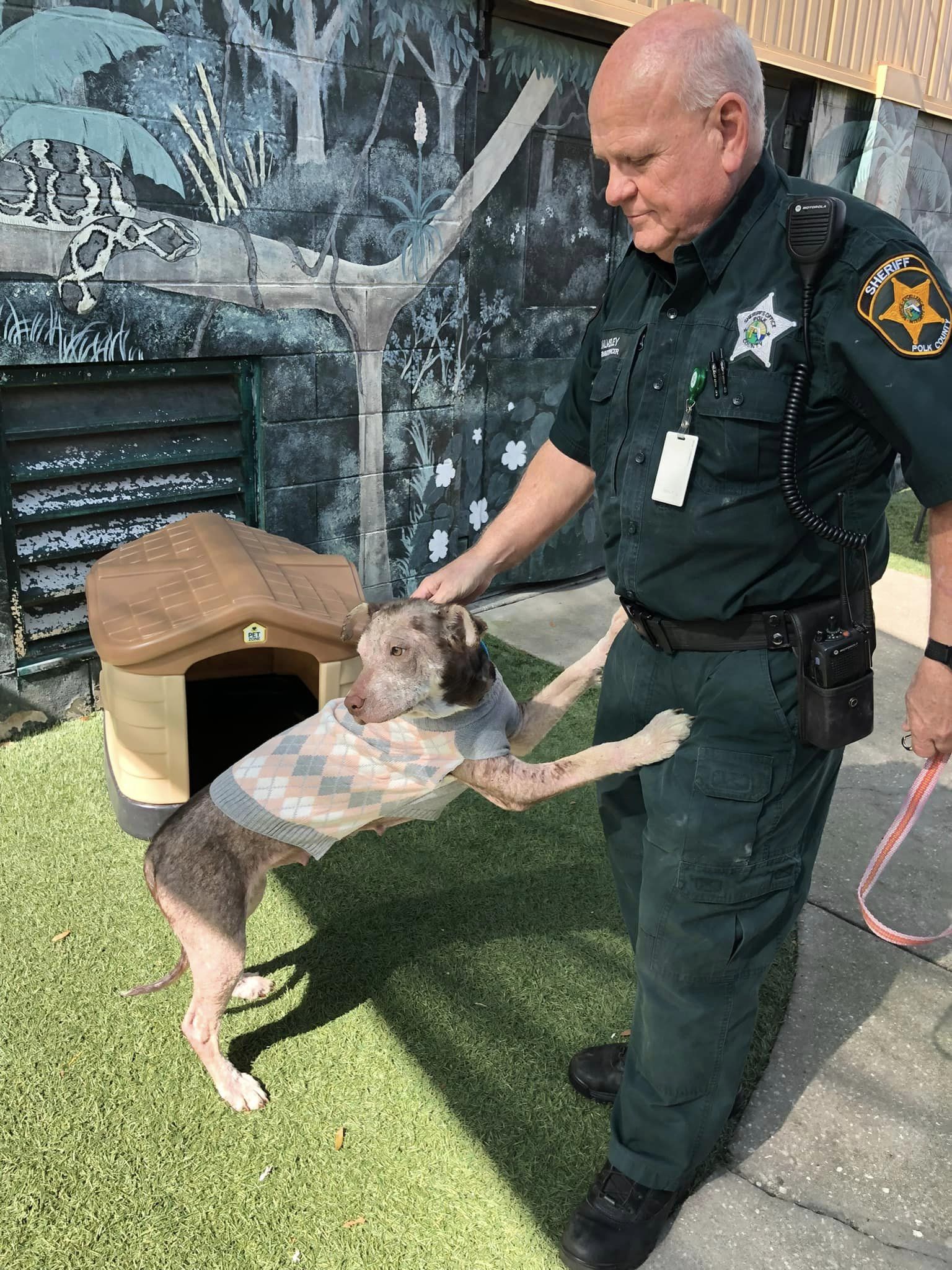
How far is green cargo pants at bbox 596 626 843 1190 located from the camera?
2146mm

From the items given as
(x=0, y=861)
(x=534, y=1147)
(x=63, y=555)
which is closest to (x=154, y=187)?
(x=63, y=555)

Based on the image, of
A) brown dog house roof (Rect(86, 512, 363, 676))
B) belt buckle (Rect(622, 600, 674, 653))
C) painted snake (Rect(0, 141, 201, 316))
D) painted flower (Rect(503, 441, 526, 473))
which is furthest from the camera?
painted flower (Rect(503, 441, 526, 473))

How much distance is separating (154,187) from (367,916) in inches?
130

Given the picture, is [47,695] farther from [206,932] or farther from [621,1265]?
[621,1265]

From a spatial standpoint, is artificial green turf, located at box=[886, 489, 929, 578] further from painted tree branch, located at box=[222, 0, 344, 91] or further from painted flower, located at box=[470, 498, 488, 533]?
painted tree branch, located at box=[222, 0, 344, 91]

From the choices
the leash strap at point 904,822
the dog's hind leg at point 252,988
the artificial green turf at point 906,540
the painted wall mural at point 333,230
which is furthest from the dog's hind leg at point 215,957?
the artificial green turf at point 906,540

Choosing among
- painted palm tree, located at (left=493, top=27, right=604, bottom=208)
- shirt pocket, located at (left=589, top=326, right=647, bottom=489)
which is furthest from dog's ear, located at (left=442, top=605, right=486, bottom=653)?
painted palm tree, located at (left=493, top=27, right=604, bottom=208)

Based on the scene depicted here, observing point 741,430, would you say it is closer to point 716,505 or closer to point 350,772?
point 716,505

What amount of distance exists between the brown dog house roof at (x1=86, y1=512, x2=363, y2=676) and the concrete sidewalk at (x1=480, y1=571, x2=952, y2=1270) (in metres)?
2.05

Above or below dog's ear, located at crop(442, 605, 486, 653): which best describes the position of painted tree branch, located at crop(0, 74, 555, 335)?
above

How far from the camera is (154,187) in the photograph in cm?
443

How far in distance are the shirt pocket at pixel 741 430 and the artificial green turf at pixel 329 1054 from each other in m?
1.87

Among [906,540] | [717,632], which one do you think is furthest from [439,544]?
[906,540]

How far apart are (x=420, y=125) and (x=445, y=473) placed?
6.38ft
